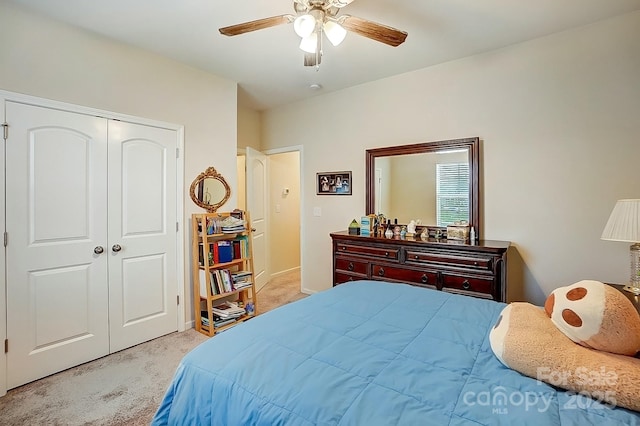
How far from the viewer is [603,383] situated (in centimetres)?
86

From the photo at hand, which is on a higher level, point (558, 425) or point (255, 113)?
point (255, 113)

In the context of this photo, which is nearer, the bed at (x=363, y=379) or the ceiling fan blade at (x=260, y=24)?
the bed at (x=363, y=379)

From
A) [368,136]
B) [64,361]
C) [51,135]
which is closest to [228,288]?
[64,361]

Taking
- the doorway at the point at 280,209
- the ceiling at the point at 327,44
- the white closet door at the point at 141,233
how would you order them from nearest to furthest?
the ceiling at the point at 327,44, the white closet door at the point at 141,233, the doorway at the point at 280,209

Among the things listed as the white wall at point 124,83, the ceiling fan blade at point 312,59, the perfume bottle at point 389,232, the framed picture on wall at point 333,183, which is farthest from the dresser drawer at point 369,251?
the ceiling fan blade at point 312,59

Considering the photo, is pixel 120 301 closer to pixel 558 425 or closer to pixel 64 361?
pixel 64 361

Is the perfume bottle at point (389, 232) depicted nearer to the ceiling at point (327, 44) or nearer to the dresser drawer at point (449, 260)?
the dresser drawer at point (449, 260)

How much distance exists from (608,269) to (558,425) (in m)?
2.30

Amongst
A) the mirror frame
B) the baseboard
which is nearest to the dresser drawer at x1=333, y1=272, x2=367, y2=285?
the mirror frame

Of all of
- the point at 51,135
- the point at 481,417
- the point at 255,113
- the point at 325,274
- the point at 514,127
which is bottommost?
the point at 325,274

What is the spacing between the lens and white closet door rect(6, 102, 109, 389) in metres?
2.18

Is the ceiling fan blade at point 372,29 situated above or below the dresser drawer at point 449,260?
above

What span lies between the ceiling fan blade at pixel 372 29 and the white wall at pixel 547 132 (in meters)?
1.44

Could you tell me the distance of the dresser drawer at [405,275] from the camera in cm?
273
